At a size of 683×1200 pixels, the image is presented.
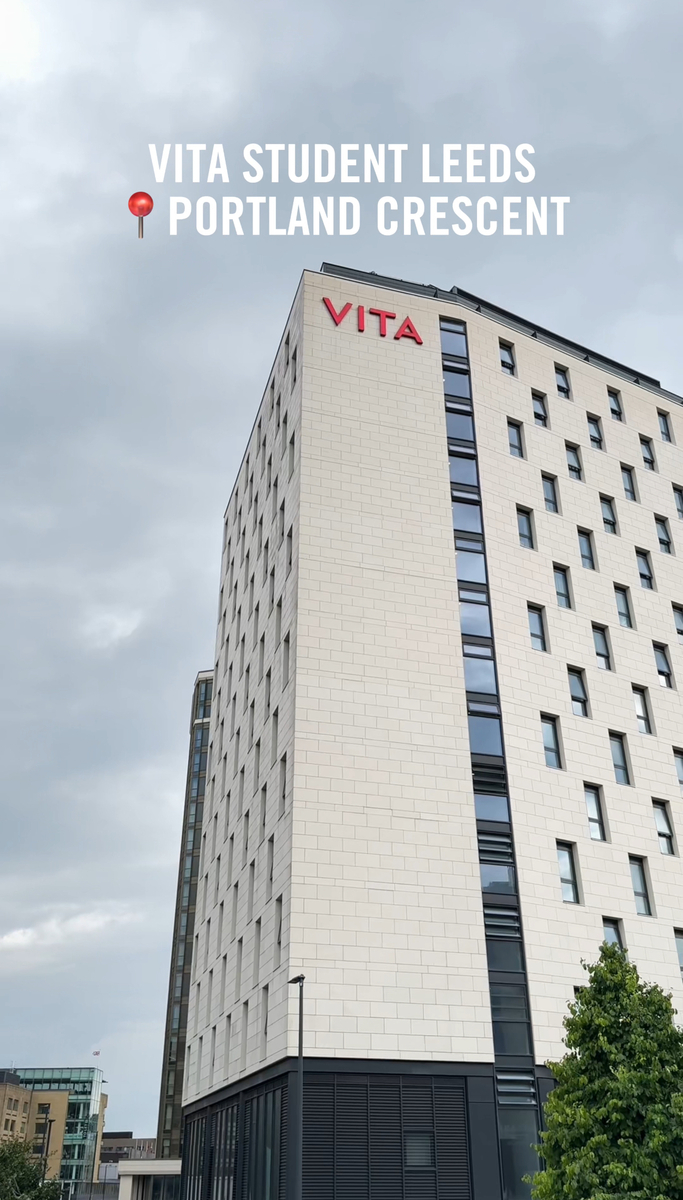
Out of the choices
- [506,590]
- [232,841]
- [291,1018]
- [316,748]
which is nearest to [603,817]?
A: [506,590]

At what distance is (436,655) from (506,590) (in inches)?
187

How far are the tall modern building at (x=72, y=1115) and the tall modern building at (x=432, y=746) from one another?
134347mm

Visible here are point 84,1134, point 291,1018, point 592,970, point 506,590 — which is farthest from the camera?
point 84,1134

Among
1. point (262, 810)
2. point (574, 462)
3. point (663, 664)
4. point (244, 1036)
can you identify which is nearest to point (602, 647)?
point (663, 664)

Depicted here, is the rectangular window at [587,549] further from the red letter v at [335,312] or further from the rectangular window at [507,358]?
the red letter v at [335,312]

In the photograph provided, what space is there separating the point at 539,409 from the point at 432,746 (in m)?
18.3

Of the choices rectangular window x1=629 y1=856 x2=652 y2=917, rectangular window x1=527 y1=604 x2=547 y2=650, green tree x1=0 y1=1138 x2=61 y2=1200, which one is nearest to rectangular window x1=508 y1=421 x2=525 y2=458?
rectangular window x1=527 y1=604 x2=547 y2=650

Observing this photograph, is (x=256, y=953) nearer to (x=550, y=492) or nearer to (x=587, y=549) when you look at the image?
(x=587, y=549)

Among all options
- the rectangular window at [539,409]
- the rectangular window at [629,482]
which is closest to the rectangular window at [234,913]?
the rectangular window at [539,409]

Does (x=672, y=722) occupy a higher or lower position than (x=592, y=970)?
higher

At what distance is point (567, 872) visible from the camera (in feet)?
117

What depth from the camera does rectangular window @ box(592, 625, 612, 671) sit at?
135 feet

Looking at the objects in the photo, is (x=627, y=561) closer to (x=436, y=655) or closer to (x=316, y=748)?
(x=436, y=655)

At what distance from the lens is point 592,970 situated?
23.8 m
